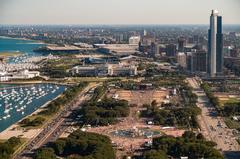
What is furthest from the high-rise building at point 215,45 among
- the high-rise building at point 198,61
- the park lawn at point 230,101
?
the park lawn at point 230,101

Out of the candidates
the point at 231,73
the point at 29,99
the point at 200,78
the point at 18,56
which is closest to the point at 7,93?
the point at 29,99

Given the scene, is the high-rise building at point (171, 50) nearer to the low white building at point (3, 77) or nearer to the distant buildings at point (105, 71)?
the distant buildings at point (105, 71)

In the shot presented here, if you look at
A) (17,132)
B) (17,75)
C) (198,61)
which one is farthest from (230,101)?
(17,75)

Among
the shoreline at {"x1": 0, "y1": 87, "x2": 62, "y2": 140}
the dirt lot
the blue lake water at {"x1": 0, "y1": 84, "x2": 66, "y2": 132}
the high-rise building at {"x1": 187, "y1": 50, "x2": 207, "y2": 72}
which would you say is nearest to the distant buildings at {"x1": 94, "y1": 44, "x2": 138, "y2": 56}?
the high-rise building at {"x1": 187, "y1": 50, "x2": 207, "y2": 72}

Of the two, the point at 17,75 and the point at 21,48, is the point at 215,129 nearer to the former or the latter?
the point at 17,75

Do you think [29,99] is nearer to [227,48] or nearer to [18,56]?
[18,56]

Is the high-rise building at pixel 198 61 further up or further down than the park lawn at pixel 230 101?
further up
